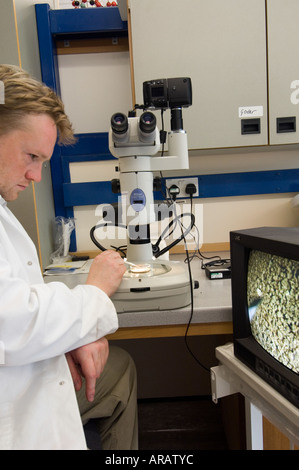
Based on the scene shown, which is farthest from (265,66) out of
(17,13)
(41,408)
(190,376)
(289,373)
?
(190,376)

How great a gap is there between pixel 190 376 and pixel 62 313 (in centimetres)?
142

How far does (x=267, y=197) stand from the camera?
5.71ft

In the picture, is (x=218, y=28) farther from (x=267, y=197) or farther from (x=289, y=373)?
(x=289, y=373)

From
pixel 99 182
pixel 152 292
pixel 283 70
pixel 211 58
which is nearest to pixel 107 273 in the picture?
pixel 152 292

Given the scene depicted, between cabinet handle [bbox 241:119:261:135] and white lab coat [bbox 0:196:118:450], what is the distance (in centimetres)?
105

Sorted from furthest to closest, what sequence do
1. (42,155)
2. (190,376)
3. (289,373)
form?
(190,376), (42,155), (289,373)

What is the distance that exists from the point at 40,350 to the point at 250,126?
48.8 inches

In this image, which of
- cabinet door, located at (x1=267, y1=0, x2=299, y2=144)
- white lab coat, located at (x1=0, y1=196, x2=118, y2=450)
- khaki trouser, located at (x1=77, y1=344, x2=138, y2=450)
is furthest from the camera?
cabinet door, located at (x1=267, y1=0, x2=299, y2=144)

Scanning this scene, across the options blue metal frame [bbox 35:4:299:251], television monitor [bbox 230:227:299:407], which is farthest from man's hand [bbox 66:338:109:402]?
blue metal frame [bbox 35:4:299:251]

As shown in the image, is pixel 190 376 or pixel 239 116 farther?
pixel 190 376

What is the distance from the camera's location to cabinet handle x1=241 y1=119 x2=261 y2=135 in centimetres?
142

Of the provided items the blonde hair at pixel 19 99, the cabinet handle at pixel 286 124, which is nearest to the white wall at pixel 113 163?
the cabinet handle at pixel 286 124

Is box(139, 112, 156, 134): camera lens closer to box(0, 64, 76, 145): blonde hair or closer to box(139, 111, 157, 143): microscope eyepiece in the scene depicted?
box(139, 111, 157, 143): microscope eyepiece

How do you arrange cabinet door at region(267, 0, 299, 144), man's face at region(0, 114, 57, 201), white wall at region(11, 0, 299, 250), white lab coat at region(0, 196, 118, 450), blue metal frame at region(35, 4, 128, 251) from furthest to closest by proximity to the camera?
white wall at region(11, 0, 299, 250), blue metal frame at region(35, 4, 128, 251), cabinet door at region(267, 0, 299, 144), man's face at region(0, 114, 57, 201), white lab coat at region(0, 196, 118, 450)
